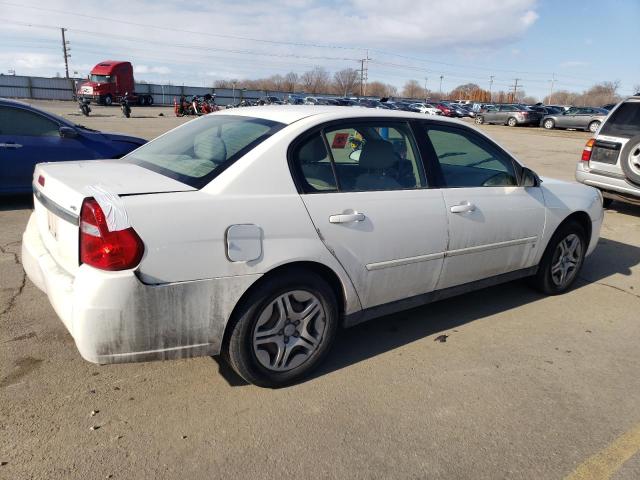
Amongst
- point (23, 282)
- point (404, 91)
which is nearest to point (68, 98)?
point (23, 282)

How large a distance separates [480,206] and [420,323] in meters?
1.01

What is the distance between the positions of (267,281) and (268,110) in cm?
135

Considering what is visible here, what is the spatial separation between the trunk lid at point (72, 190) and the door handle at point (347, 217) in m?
0.82

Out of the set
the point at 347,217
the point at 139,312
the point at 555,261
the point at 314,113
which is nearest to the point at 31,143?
the point at 314,113

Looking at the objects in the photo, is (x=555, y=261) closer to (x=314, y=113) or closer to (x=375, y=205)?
(x=375, y=205)

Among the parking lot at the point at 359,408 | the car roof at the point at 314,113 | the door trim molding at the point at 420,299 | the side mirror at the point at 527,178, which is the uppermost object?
the car roof at the point at 314,113

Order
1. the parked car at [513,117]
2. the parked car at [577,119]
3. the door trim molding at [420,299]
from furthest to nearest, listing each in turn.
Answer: the parked car at [513,117], the parked car at [577,119], the door trim molding at [420,299]

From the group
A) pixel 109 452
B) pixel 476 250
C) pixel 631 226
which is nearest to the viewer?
pixel 109 452

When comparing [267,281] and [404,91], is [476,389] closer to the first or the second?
[267,281]

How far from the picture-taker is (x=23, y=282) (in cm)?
425

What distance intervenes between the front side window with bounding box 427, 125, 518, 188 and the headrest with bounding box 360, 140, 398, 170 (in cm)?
36

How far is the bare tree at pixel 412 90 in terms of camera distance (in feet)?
449

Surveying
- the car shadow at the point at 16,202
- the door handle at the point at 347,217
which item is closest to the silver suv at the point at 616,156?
the door handle at the point at 347,217

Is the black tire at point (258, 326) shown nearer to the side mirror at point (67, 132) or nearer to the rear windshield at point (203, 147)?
the rear windshield at point (203, 147)
